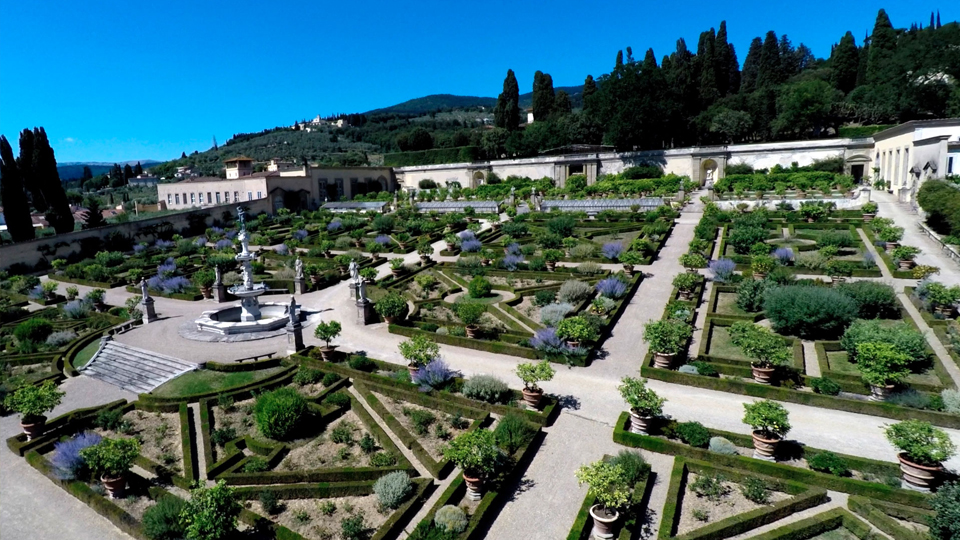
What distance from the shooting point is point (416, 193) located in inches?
2717

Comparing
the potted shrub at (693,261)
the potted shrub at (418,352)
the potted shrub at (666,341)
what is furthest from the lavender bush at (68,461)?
the potted shrub at (693,261)

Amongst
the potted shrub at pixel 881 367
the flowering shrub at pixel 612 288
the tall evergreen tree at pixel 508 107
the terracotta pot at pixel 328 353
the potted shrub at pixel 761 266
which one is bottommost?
the terracotta pot at pixel 328 353

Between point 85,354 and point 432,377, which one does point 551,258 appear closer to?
point 432,377

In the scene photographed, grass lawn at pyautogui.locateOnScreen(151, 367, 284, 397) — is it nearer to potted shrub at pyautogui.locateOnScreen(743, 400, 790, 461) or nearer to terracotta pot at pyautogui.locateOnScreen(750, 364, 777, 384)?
potted shrub at pyautogui.locateOnScreen(743, 400, 790, 461)

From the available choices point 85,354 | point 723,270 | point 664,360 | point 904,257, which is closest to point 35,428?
point 85,354

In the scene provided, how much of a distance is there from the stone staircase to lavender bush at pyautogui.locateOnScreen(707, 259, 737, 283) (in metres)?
22.5

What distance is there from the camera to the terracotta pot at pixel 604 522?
32.3 ft

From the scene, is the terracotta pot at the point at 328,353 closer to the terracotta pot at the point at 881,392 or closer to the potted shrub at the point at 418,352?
the potted shrub at the point at 418,352

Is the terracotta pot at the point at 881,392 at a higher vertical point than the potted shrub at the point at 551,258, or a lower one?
lower

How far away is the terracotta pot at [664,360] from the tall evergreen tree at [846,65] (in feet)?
233

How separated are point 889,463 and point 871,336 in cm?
571

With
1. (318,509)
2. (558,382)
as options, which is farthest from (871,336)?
(318,509)


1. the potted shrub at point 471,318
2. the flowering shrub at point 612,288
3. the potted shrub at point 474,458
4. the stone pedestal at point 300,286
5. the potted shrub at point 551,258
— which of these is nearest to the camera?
the potted shrub at point 474,458

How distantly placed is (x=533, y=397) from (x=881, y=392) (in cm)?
932
